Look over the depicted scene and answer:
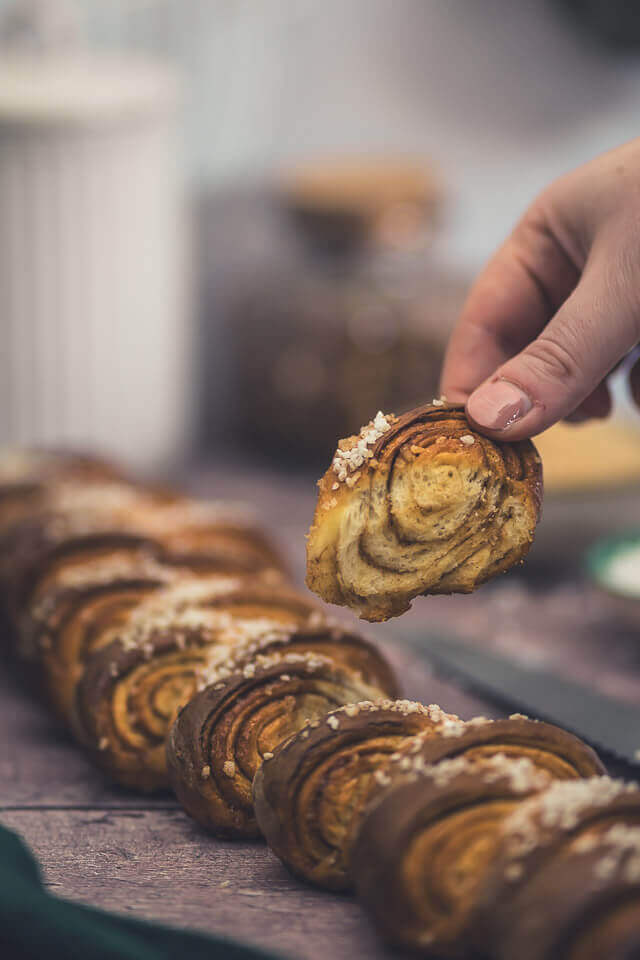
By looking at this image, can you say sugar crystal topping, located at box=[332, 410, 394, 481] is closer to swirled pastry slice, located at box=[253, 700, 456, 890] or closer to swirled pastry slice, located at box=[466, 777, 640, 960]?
swirled pastry slice, located at box=[253, 700, 456, 890]

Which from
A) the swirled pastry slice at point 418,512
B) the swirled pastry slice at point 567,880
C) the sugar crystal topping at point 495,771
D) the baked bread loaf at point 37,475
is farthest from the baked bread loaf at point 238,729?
the baked bread loaf at point 37,475

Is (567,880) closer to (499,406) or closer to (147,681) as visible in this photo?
(499,406)

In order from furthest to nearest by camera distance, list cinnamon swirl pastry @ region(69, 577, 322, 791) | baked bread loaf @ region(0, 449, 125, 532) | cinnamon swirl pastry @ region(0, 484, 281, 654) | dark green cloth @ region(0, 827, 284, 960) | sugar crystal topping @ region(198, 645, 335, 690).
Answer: baked bread loaf @ region(0, 449, 125, 532) → cinnamon swirl pastry @ region(0, 484, 281, 654) → cinnamon swirl pastry @ region(69, 577, 322, 791) → sugar crystal topping @ region(198, 645, 335, 690) → dark green cloth @ region(0, 827, 284, 960)

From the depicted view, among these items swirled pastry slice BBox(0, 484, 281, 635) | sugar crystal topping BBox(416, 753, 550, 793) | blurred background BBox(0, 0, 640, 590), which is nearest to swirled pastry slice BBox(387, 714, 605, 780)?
sugar crystal topping BBox(416, 753, 550, 793)

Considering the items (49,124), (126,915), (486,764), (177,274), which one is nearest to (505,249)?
(486,764)

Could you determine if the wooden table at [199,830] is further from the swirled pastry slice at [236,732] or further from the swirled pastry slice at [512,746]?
the swirled pastry slice at [512,746]

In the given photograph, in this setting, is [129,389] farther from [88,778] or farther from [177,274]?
[88,778]

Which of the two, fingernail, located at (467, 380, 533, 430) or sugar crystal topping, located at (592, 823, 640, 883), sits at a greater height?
fingernail, located at (467, 380, 533, 430)

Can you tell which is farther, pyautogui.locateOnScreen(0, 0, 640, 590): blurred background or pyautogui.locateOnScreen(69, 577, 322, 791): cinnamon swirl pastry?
pyautogui.locateOnScreen(0, 0, 640, 590): blurred background
